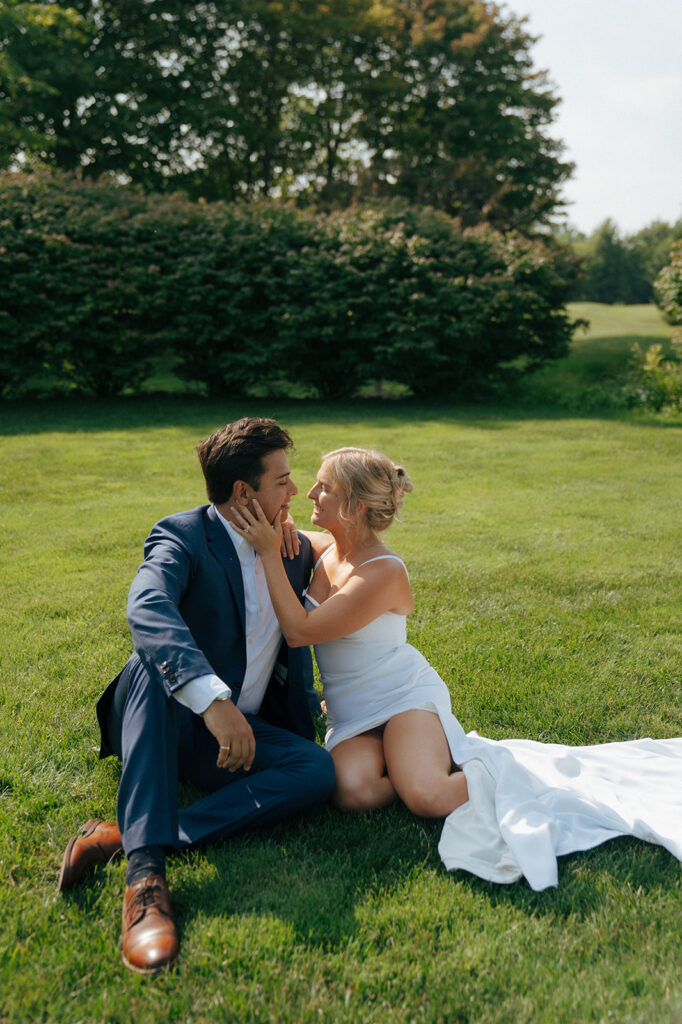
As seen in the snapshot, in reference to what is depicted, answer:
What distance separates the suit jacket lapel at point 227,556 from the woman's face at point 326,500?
411mm

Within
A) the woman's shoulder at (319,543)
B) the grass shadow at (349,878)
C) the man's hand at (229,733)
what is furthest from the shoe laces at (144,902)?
the woman's shoulder at (319,543)

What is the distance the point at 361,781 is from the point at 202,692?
0.85 meters

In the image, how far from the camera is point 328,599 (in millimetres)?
3320

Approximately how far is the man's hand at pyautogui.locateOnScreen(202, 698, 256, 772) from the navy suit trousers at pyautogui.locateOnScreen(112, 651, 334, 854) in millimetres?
193

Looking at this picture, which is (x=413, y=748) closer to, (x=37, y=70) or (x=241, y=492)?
(x=241, y=492)

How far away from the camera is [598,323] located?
107ft

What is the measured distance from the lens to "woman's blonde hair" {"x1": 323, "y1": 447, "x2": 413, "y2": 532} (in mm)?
3373

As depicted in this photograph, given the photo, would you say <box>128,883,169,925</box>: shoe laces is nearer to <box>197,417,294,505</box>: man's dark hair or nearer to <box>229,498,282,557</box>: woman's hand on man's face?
<box>229,498,282,557</box>: woman's hand on man's face

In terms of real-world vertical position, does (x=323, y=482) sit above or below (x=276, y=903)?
above

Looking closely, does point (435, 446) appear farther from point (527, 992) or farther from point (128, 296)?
point (527, 992)

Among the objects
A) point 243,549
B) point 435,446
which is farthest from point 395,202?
point 243,549

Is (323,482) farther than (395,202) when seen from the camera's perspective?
No

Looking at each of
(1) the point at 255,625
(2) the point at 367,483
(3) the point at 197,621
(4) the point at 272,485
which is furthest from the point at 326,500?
(3) the point at 197,621

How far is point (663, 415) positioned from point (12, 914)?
1344 cm
